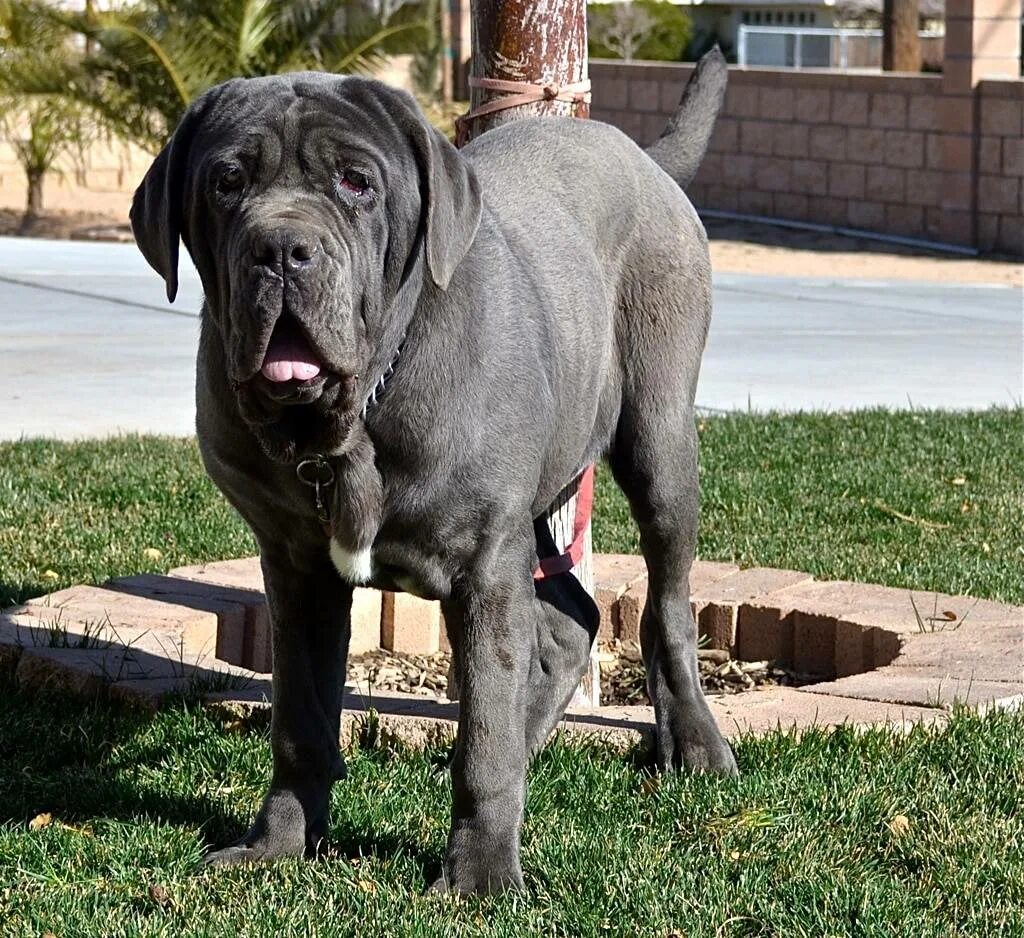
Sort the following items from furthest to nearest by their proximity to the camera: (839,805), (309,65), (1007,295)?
1. (309,65)
2. (1007,295)
3. (839,805)

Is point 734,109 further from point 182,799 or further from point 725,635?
point 182,799

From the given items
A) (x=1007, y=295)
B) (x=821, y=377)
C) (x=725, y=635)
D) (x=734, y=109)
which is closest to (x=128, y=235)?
(x=734, y=109)

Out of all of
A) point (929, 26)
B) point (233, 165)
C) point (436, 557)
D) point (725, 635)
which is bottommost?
point (725, 635)

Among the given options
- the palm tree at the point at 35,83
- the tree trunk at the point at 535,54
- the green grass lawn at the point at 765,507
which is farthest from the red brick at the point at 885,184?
the tree trunk at the point at 535,54

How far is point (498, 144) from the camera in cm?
471

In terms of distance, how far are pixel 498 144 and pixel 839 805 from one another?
6.18 feet

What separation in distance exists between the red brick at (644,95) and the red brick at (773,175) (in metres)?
1.70

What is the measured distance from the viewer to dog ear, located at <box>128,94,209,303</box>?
3.60 meters

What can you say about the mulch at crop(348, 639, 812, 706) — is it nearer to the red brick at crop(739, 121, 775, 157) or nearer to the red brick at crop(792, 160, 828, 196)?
the red brick at crop(792, 160, 828, 196)

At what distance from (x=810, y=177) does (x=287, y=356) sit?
1704 cm

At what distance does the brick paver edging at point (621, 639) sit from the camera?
4.84m

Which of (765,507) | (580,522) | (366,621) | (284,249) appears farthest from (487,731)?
(765,507)

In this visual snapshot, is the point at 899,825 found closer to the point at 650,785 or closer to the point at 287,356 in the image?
the point at 650,785

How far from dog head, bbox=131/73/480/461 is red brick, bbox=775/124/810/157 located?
1639 cm
